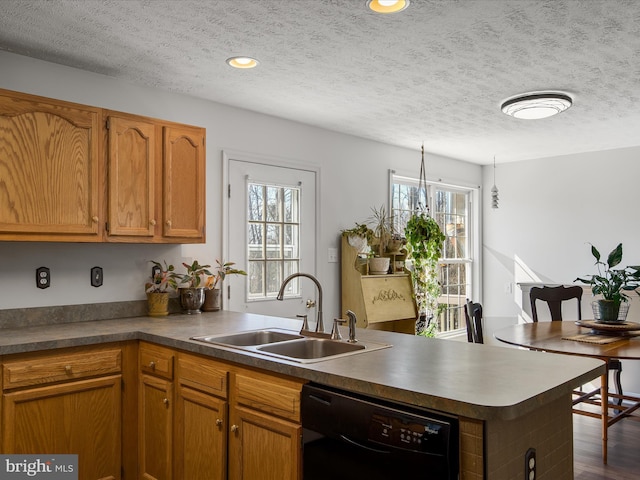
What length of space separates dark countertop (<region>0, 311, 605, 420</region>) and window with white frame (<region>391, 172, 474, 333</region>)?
309 centimetres

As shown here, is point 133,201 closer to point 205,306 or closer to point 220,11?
point 205,306

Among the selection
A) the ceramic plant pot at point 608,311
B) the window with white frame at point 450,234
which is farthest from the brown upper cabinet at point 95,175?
the window with white frame at point 450,234

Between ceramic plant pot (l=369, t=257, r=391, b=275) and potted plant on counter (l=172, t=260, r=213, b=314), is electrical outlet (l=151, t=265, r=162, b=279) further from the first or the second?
ceramic plant pot (l=369, t=257, r=391, b=275)

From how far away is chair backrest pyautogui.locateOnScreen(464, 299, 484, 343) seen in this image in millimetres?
3377

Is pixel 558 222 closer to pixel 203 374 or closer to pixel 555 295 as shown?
pixel 555 295

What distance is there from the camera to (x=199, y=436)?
7.64ft

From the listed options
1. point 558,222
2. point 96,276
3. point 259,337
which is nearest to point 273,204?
point 96,276

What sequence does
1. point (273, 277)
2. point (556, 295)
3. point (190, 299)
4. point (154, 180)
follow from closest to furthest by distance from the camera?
point (154, 180) → point (190, 299) → point (273, 277) → point (556, 295)

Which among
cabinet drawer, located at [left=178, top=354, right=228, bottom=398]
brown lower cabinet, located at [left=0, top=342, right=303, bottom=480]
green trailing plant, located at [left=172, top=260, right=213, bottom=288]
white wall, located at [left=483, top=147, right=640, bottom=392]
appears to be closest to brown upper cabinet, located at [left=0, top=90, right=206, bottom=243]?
green trailing plant, located at [left=172, top=260, right=213, bottom=288]

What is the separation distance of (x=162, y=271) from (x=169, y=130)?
2.87ft

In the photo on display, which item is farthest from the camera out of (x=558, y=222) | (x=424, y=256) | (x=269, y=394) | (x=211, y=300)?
(x=558, y=222)

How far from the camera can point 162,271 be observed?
3.33m

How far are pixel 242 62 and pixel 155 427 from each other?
76.6 inches

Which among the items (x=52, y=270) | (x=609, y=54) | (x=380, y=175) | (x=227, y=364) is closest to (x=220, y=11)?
(x=227, y=364)
